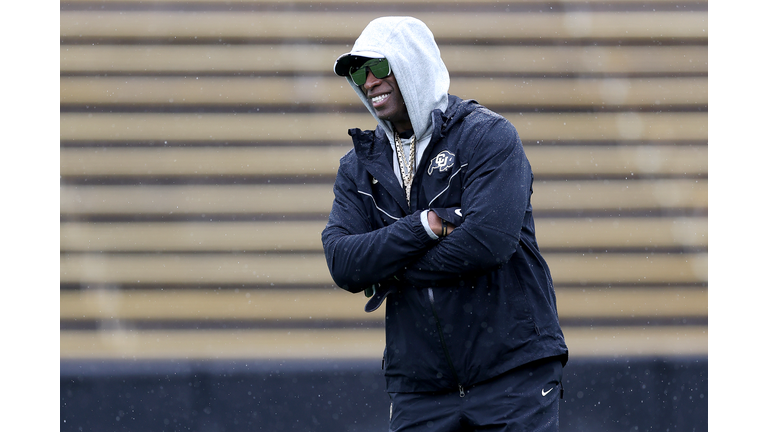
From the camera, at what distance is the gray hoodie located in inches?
100.0

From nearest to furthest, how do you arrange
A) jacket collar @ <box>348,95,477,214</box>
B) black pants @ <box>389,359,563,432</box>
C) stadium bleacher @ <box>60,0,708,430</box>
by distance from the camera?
black pants @ <box>389,359,563,432</box>
jacket collar @ <box>348,95,477,214</box>
stadium bleacher @ <box>60,0,708,430</box>

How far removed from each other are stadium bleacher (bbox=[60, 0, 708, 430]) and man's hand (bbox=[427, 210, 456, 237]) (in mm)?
2552

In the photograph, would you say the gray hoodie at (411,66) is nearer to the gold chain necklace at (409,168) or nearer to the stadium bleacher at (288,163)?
the gold chain necklace at (409,168)

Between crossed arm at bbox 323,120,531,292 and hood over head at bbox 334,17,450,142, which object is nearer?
crossed arm at bbox 323,120,531,292

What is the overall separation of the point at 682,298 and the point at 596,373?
2.75 ft

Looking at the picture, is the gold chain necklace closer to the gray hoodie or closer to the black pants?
the gray hoodie

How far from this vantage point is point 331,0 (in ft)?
16.3

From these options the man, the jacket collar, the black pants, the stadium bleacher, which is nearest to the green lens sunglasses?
the man

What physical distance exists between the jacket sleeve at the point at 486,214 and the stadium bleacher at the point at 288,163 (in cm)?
257

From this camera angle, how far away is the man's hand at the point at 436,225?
2.43 meters

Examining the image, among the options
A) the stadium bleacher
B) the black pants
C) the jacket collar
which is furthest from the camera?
the stadium bleacher

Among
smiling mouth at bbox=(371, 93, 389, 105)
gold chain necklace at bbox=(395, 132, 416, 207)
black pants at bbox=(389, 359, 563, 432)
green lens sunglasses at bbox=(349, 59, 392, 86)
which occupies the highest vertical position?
green lens sunglasses at bbox=(349, 59, 392, 86)

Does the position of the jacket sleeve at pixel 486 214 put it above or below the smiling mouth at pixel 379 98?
below

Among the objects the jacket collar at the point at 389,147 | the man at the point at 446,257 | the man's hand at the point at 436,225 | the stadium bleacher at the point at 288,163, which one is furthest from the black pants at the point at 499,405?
the stadium bleacher at the point at 288,163
